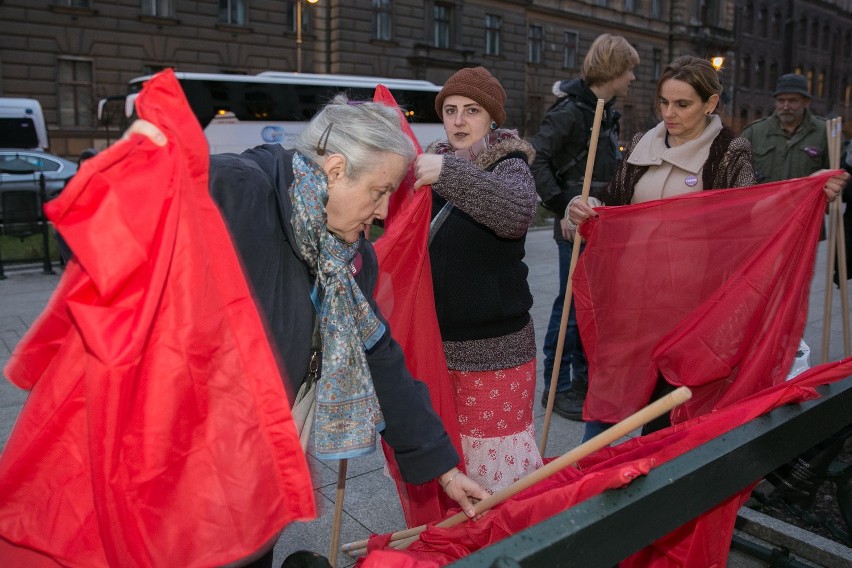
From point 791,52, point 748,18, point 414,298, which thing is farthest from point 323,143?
point 791,52

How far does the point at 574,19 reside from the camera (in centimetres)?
3997

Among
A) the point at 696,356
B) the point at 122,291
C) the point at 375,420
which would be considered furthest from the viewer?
the point at 696,356

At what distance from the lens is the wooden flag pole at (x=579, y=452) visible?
1470 mm

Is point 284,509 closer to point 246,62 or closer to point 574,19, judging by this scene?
point 246,62

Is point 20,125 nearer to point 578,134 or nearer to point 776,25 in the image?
point 578,134

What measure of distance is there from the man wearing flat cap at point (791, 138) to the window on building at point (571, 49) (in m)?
34.9

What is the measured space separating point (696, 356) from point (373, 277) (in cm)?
151

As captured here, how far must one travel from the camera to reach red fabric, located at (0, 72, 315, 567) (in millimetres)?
1344

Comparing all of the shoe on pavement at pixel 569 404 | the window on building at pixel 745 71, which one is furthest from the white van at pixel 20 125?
the window on building at pixel 745 71

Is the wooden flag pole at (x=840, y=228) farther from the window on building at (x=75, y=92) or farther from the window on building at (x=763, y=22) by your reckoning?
the window on building at (x=763, y=22)

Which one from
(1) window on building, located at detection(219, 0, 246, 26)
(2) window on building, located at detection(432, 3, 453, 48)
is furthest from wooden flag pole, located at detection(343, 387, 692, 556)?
(2) window on building, located at detection(432, 3, 453, 48)

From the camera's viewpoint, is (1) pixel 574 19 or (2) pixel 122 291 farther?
(1) pixel 574 19

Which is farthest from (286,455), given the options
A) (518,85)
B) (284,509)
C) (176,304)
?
(518,85)

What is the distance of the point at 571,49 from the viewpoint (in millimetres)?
40125
